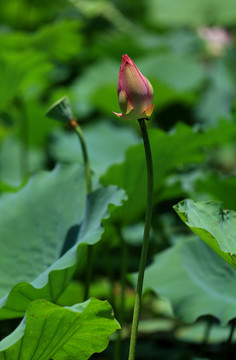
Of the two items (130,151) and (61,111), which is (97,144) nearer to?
(130,151)

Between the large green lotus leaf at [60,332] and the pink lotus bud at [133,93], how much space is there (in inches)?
9.1

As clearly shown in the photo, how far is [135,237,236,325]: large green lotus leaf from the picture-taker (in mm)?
964

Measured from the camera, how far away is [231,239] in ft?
2.78

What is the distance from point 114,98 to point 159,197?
978 mm

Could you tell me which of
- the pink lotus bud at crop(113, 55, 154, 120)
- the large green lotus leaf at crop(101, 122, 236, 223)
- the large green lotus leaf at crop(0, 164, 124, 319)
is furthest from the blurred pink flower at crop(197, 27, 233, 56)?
the pink lotus bud at crop(113, 55, 154, 120)

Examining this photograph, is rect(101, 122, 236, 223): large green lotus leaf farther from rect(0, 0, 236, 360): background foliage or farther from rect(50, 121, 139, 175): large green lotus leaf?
rect(50, 121, 139, 175): large green lotus leaf

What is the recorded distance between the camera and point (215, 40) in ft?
9.53

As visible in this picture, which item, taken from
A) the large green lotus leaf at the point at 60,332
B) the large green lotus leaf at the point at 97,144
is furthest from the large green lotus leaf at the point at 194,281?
the large green lotus leaf at the point at 97,144

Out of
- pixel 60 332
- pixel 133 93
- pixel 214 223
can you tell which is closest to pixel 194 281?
pixel 214 223

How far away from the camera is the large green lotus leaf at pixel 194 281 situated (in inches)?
38.0

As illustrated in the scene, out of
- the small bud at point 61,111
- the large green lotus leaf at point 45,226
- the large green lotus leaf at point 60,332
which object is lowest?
the large green lotus leaf at point 60,332

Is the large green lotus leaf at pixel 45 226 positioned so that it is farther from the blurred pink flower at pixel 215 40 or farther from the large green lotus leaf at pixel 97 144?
the blurred pink flower at pixel 215 40

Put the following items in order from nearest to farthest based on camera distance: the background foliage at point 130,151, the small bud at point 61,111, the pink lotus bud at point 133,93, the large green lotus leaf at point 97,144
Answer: the pink lotus bud at point 133,93 < the small bud at point 61,111 < the background foliage at point 130,151 < the large green lotus leaf at point 97,144

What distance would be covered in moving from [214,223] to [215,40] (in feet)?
7.27
